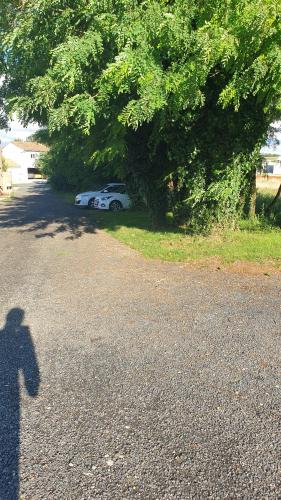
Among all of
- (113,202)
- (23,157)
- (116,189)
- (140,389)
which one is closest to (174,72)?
(140,389)

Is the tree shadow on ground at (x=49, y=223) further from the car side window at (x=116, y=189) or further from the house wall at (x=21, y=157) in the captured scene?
the house wall at (x=21, y=157)

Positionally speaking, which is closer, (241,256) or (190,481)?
(190,481)

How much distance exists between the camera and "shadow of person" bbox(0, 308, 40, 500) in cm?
269

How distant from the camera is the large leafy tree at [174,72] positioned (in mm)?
6871

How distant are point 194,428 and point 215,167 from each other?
816 centimetres

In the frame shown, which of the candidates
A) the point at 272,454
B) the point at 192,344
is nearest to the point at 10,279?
the point at 192,344

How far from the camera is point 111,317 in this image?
18.6 ft

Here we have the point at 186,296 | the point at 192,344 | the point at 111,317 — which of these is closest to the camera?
the point at 192,344

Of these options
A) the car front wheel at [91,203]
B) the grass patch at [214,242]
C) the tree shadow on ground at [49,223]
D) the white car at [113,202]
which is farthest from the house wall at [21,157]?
the grass patch at [214,242]

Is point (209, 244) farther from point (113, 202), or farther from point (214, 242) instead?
point (113, 202)

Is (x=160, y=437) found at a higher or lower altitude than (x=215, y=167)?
lower

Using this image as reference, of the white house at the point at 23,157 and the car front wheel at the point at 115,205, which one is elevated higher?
the white house at the point at 23,157

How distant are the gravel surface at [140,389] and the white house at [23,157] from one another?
84.8m

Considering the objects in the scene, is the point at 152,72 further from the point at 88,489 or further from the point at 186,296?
the point at 88,489
